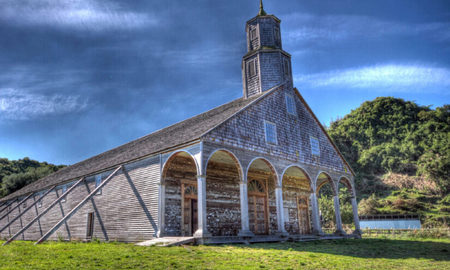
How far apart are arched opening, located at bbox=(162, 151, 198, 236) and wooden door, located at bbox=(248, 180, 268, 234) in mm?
4514

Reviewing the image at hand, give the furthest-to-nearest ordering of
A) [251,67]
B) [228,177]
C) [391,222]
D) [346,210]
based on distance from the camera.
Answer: [346,210] < [391,222] < [251,67] < [228,177]

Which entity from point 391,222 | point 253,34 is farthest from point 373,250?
point 391,222

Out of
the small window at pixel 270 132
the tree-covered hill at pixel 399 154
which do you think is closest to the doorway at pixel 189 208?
the small window at pixel 270 132

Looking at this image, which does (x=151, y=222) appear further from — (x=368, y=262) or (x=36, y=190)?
(x=36, y=190)

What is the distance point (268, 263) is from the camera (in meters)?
8.30

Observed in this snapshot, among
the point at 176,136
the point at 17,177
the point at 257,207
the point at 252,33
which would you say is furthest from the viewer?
the point at 17,177

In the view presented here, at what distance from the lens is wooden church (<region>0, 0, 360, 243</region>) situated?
49.6ft

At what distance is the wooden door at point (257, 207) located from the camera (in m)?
20.1

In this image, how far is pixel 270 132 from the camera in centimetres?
1825

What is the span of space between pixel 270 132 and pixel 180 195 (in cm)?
625

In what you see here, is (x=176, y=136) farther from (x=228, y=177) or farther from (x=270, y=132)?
(x=270, y=132)

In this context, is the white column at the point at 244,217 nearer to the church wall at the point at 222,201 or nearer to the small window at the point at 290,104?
the church wall at the point at 222,201

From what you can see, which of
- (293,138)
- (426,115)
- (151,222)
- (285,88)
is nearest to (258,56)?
(285,88)

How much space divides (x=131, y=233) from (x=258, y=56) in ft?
47.0
